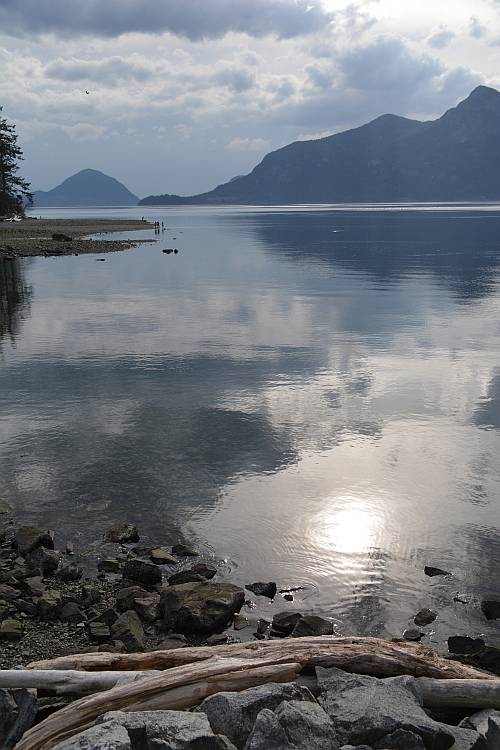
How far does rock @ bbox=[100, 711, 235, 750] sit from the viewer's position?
284 inches

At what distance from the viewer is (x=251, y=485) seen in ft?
58.1

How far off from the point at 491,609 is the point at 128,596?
6.39 m

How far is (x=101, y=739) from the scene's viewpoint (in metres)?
7.13

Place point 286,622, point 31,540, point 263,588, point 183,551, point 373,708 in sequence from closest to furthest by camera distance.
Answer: point 373,708 < point 286,622 < point 263,588 < point 31,540 < point 183,551

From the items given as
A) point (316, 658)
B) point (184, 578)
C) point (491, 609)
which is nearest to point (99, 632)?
point (184, 578)

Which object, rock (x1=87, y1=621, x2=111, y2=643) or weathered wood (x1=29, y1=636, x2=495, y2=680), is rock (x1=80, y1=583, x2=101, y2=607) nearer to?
rock (x1=87, y1=621, x2=111, y2=643)

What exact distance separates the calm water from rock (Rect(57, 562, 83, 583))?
1.70 m

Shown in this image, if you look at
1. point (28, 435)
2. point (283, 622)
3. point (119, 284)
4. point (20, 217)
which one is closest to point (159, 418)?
point (28, 435)

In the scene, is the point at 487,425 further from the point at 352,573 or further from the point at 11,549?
the point at 11,549

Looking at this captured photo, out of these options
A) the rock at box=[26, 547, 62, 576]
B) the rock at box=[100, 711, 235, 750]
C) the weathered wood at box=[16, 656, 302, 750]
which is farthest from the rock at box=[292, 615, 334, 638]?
the rock at box=[26, 547, 62, 576]

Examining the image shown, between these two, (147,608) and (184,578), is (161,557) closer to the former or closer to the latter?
(184,578)

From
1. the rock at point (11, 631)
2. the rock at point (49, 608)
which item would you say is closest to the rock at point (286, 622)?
the rock at point (49, 608)

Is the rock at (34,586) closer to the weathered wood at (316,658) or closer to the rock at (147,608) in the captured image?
the rock at (147,608)

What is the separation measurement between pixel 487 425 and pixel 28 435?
14.0m
